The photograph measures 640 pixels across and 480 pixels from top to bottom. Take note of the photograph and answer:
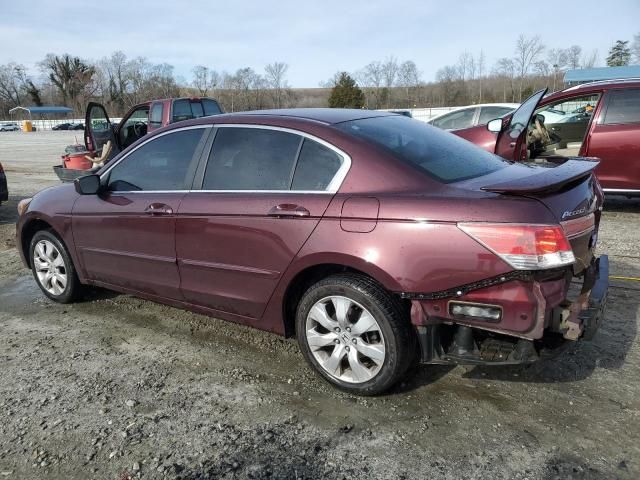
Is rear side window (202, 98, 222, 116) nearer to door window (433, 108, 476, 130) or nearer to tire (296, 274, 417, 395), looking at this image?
door window (433, 108, 476, 130)

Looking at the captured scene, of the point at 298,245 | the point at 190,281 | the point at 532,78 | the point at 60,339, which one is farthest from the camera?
the point at 532,78

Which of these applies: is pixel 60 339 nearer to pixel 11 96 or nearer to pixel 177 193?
pixel 177 193

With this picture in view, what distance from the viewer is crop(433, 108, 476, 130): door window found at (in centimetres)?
1030

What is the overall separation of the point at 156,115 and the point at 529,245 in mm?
9857

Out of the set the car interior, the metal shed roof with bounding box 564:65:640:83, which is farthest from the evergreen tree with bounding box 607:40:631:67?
the car interior

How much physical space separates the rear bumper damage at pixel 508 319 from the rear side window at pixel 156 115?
9.36 meters

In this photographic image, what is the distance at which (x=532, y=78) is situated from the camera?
2491 inches

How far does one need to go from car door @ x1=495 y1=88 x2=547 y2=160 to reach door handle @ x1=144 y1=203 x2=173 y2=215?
3.72 meters

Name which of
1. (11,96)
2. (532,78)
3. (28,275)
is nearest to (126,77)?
(11,96)

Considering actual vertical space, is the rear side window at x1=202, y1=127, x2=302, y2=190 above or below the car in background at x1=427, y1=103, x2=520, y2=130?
above

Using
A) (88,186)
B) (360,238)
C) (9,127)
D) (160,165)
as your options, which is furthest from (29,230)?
(9,127)

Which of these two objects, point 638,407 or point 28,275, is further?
point 28,275

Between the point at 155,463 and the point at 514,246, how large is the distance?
1992 millimetres

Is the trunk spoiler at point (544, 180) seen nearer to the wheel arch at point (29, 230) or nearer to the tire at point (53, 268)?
the tire at point (53, 268)
